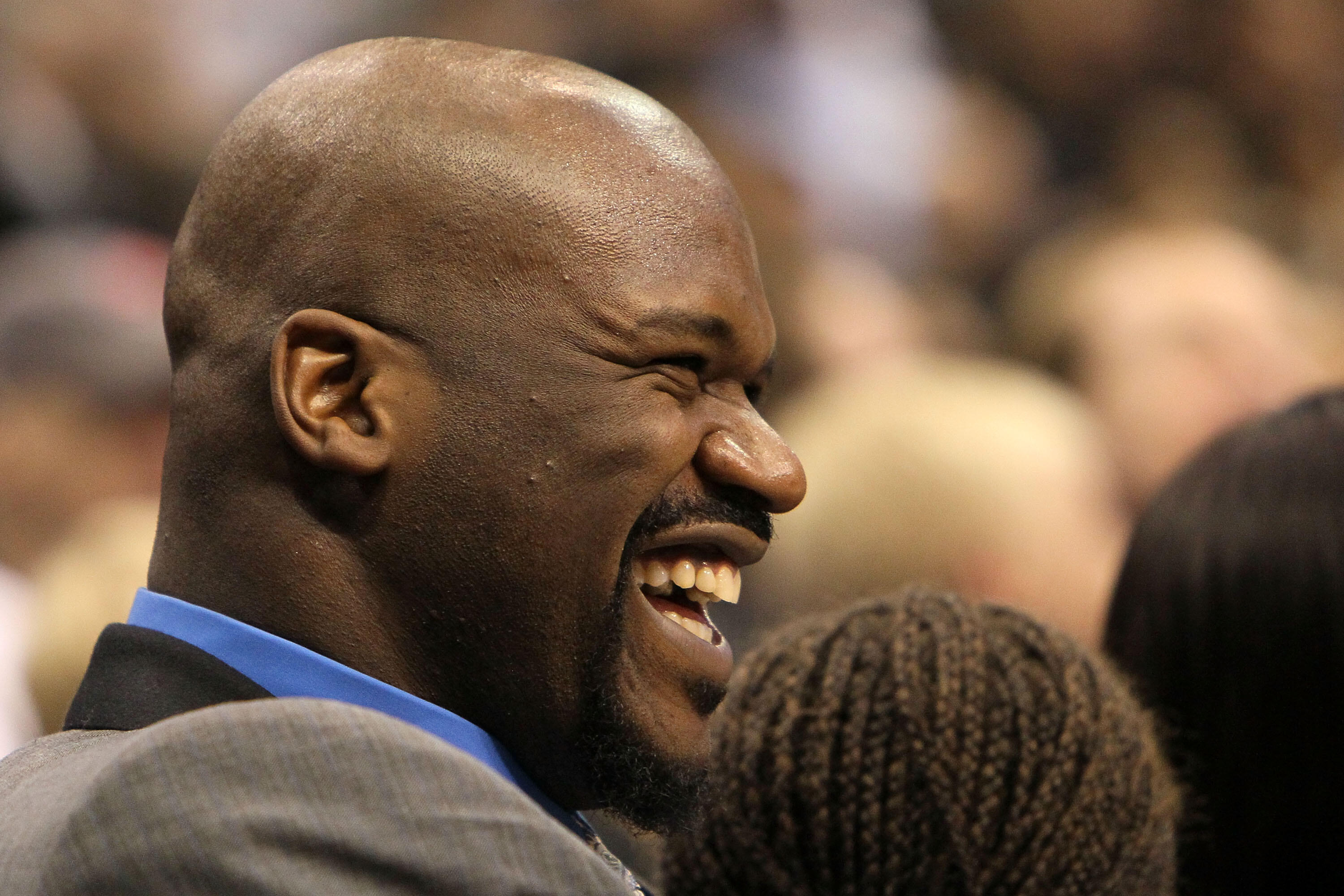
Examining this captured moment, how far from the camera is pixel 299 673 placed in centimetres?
146

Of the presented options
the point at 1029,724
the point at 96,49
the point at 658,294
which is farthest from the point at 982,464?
the point at 96,49

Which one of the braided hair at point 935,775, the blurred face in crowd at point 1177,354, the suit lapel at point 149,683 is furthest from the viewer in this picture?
the blurred face in crowd at point 1177,354

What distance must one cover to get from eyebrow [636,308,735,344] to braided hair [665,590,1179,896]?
1.41 ft

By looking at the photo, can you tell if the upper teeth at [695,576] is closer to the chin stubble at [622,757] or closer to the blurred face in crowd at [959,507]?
the chin stubble at [622,757]

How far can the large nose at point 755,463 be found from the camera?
1.60 metres

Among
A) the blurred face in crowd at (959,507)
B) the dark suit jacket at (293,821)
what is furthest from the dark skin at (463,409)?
the blurred face in crowd at (959,507)

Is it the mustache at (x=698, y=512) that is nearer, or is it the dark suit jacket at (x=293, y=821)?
the dark suit jacket at (x=293, y=821)

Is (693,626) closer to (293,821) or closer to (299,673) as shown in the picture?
(299,673)

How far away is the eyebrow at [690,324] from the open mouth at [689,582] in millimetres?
214

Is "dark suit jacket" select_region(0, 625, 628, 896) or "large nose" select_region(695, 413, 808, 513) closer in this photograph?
"dark suit jacket" select_region(0, 625, 628, 896)

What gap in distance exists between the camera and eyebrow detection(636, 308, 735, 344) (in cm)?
156

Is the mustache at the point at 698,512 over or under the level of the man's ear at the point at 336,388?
under

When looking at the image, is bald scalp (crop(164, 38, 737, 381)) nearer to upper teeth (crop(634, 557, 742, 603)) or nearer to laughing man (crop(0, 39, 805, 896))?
laughing man (crop(0, 39, 805, 896))

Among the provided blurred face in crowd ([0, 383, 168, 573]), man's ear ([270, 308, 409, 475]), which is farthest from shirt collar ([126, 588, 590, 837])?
blurred face in crowd ([0, 383, 168, 573])
